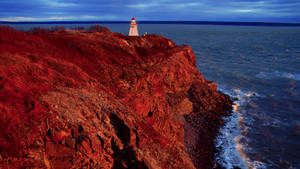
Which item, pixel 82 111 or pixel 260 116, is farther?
pixel 260 116

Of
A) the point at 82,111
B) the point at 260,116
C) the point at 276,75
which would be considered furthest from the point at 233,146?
the point at 276,75

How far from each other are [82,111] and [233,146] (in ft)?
74.2

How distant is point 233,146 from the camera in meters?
26.2

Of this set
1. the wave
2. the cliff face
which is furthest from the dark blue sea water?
the cliff face

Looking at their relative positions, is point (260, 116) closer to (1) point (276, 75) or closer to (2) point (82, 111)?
(1) point (276, 75)

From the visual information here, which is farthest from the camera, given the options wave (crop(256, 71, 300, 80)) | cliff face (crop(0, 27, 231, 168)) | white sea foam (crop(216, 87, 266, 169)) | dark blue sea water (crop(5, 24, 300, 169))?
wave (crop(256, 71, 300, 80))

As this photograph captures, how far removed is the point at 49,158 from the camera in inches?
367

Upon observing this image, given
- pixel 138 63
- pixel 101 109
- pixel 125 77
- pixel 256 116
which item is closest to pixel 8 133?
pixel 101 109

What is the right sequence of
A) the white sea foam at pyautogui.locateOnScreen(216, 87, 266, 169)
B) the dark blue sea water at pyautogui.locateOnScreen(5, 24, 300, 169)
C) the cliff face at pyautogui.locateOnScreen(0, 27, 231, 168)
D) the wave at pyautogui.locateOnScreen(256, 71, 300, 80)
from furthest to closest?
the wave at pyautogui.locateOnScreen(256, 71, 300, 80) < the dark blue sea water at pyautogui.locateOnScreen(5, 24, 300, 169) < the white sea foam at pyautogui.locateOnScreen(216, 87, 266, 169) < the cliff face at pyautogui.locateOnScreen(0, 27, 231, 168)

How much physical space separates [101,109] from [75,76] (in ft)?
15.4

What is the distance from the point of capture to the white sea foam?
23.1 meters

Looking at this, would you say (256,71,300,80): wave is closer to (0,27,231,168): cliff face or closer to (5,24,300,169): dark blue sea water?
(5,24,300,169): dark blue sea water

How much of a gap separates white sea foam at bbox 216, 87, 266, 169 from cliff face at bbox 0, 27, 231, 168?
1604 mm

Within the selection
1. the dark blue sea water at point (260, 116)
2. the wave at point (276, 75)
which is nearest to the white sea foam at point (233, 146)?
the dark blue sea water at point (260, 116)
